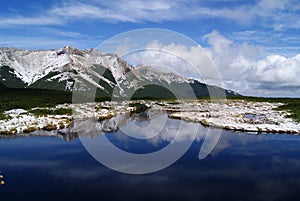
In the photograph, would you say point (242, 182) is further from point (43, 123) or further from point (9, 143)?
point (43, 123)

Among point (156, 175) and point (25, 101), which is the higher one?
point (25, 101)

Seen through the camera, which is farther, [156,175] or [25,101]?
[25,101]

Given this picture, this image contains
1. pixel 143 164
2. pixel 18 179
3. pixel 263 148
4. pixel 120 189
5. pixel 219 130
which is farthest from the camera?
pixel 219 130

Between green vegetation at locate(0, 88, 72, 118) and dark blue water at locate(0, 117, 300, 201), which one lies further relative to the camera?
green vegetation at locate(0, 88, 72, 118)

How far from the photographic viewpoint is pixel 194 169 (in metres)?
31.6

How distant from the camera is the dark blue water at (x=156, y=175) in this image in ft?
80.7

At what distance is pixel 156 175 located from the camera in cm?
2991

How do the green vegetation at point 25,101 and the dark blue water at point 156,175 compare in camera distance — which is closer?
the dark blue water at point 156,175

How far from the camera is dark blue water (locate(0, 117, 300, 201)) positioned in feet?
80.7

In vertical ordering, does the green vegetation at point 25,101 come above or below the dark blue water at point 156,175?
above

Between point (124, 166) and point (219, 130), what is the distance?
102ft

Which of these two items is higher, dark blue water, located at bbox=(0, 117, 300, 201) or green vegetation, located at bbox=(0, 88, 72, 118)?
green vegetation, located at bbox=(0, 88, 72, 118)

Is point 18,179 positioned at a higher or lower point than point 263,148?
lower

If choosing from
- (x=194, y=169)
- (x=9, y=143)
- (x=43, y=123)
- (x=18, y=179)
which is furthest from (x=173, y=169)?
(x=43, y=123)
